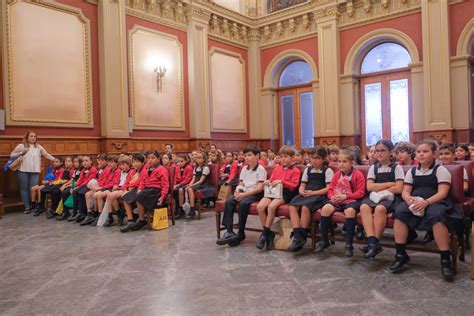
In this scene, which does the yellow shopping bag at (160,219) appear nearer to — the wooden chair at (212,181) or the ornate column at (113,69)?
the wooden chair at (212,181)

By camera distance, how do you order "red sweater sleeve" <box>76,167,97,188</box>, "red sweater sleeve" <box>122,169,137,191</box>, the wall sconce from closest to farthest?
"red sweater sleeve" <box>122,169,137,191</box>
"red sweater sleeve" <box>76,167,97,188</box>
the wall sconce

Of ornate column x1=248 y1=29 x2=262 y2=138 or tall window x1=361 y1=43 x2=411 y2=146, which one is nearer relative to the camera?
tall window x1=361 y1=43 x2=411 y2=146

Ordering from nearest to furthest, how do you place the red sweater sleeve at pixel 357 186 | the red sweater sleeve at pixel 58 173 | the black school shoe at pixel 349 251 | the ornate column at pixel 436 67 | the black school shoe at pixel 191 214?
the black school shoe at pixel 349 251, the red sweater sleeve at pixel 357 186, the black school shoe at pixel 191 214, the red sweater sleeve at pixel 58 173, the ornate column at pixel 436 67

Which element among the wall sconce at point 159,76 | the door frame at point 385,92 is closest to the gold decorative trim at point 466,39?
the door frame at point 385,92

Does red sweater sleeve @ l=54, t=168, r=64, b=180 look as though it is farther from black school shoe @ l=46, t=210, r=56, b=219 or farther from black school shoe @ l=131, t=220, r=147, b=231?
black school shoe @ l=131, t=220, r=147, b=231

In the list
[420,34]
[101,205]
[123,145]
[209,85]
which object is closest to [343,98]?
[420,34]

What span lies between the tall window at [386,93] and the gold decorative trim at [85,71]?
24.1ft

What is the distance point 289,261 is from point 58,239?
3189mm

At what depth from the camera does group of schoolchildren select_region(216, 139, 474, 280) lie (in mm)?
3445

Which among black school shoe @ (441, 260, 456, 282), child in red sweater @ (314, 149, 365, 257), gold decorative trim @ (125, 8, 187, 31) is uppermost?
gold decorative trim @ (125, 8, 187, 31)

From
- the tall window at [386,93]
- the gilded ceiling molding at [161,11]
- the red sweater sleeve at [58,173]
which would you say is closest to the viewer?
the red sweater sleeve at [58,173]

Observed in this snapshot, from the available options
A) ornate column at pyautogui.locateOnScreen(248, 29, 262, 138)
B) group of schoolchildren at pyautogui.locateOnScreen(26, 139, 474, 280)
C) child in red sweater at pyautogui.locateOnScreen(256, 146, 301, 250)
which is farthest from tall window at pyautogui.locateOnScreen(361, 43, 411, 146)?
child in red sweater at pyautogui.locateOnScreen(256, 146, 301, 250)

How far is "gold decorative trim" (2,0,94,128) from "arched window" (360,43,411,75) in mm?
7355

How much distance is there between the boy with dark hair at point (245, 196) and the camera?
4.62m
